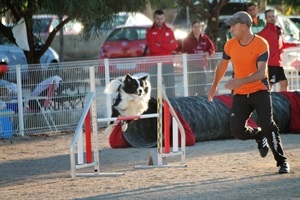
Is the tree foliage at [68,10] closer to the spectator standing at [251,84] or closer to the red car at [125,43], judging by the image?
the spectator standing at [251,84]

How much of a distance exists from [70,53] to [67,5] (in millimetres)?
19795

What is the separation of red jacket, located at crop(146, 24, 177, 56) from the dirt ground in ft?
11.5

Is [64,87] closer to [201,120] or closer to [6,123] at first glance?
[6,123]

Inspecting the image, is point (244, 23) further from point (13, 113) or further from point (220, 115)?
point (13, 113)

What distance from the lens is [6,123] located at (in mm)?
15617

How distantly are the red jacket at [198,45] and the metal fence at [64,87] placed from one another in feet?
0.96

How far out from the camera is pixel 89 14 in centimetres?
1652

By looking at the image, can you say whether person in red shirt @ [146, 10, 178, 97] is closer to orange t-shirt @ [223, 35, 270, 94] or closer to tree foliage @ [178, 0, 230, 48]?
tree foliage @ [178, 0, 230, 48]

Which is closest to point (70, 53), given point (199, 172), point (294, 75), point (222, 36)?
point (222, 36)

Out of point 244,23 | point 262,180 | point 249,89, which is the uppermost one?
point 244,23

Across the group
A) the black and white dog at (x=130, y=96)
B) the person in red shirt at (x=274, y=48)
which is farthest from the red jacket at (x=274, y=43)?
the black and white dog at (x=130, y=96)

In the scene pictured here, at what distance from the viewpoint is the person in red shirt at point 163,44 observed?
1695 centimetres

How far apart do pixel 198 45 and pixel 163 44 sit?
0.75m

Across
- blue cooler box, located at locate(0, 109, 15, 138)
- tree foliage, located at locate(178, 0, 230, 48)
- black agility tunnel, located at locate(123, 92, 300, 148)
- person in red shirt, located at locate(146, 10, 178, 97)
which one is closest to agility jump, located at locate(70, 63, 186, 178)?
black agility tunnel, located at locate(123, 92, 300, 148)
